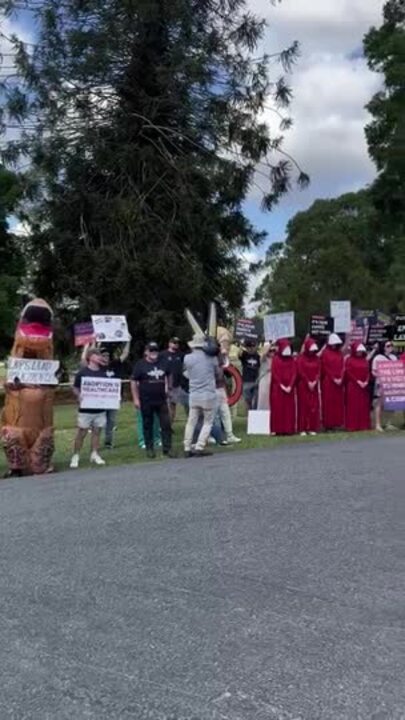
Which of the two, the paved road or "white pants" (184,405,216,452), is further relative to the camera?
"white pants" (184,405,216,452)

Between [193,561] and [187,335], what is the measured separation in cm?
2428

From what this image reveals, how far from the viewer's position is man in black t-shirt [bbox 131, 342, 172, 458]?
45.6 ft

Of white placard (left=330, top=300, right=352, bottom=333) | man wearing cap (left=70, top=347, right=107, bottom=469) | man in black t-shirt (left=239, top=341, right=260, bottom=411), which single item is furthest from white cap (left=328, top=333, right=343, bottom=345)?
man wearing cap (left=70, top=347, right=107, bottom=469)

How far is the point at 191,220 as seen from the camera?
3145 centimetres

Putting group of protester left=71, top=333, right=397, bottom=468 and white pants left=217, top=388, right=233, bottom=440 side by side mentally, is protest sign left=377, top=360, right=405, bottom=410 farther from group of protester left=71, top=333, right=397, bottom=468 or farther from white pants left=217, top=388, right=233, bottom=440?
white pants left=217, top=388, right=233, bottom=440

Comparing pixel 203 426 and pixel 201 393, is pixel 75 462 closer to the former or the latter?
pixel 203 426

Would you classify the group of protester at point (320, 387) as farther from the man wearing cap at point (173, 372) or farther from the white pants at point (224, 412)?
the man wearing cap at point (173, 372)

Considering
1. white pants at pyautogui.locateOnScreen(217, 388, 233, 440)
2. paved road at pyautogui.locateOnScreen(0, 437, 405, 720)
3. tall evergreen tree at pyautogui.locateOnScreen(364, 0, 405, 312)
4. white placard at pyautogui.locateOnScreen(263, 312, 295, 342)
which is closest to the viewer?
paved road at pyautogui.locateOnScreen(0, 437, 405, 720)

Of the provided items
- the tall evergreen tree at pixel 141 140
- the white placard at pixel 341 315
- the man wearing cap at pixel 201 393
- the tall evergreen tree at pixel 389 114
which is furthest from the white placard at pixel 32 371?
the tall evergreen tree at pixel 389 114

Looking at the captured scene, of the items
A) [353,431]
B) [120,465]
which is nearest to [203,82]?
[353,431]

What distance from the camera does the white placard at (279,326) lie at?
1698 centimetres

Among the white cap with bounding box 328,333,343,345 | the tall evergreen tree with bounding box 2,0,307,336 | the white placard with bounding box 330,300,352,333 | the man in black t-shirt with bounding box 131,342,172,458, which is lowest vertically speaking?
the man in black t-shirt with bounding box 131,342,172,458

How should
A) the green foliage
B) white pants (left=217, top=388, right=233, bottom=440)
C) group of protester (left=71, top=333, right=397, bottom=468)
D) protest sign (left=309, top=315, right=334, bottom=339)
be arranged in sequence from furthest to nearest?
the green foliage
protest sign (left=309, top=315, right=334, bottom=339)
group of protester (left=71, top=333, right=397, bottom=468)
white pants (left=217, top=388, right=233, bottom=440)

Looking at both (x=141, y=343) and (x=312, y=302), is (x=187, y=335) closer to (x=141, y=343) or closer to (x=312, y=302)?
(x=141, y=343)
